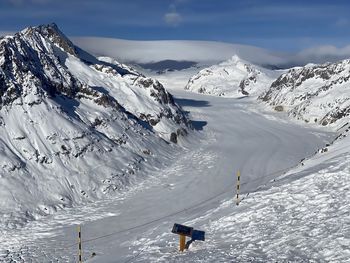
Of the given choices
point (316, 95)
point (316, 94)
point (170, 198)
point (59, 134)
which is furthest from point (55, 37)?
point (316, 94)

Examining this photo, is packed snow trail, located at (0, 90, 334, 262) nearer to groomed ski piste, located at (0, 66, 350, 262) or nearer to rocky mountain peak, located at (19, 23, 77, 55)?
groomed ski piste, located at (0, 66, 350, 262)

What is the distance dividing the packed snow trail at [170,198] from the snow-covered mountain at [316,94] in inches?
423

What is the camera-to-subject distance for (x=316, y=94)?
90.2m

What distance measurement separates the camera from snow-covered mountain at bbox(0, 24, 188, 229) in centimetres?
3412

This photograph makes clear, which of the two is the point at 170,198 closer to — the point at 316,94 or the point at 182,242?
the point at 182,242

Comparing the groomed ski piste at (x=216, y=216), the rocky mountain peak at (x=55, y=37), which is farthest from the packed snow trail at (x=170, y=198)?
the rocky mountain peak at (x=55, y=37)

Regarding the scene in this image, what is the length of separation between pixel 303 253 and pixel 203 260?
144 inches

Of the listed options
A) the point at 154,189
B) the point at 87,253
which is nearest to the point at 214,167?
the point at 154,189

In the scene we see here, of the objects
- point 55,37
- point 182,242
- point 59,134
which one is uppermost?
point 55,37

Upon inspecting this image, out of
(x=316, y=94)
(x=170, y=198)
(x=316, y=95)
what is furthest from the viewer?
(x=316, y=94)

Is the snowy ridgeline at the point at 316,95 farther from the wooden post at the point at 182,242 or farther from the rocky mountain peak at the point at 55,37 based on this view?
the wooden post at the point at 182,242

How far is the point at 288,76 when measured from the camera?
119 metres

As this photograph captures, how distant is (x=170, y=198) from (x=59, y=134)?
1262 centimetres

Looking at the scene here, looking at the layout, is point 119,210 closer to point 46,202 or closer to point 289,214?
Answer: point 46,202
